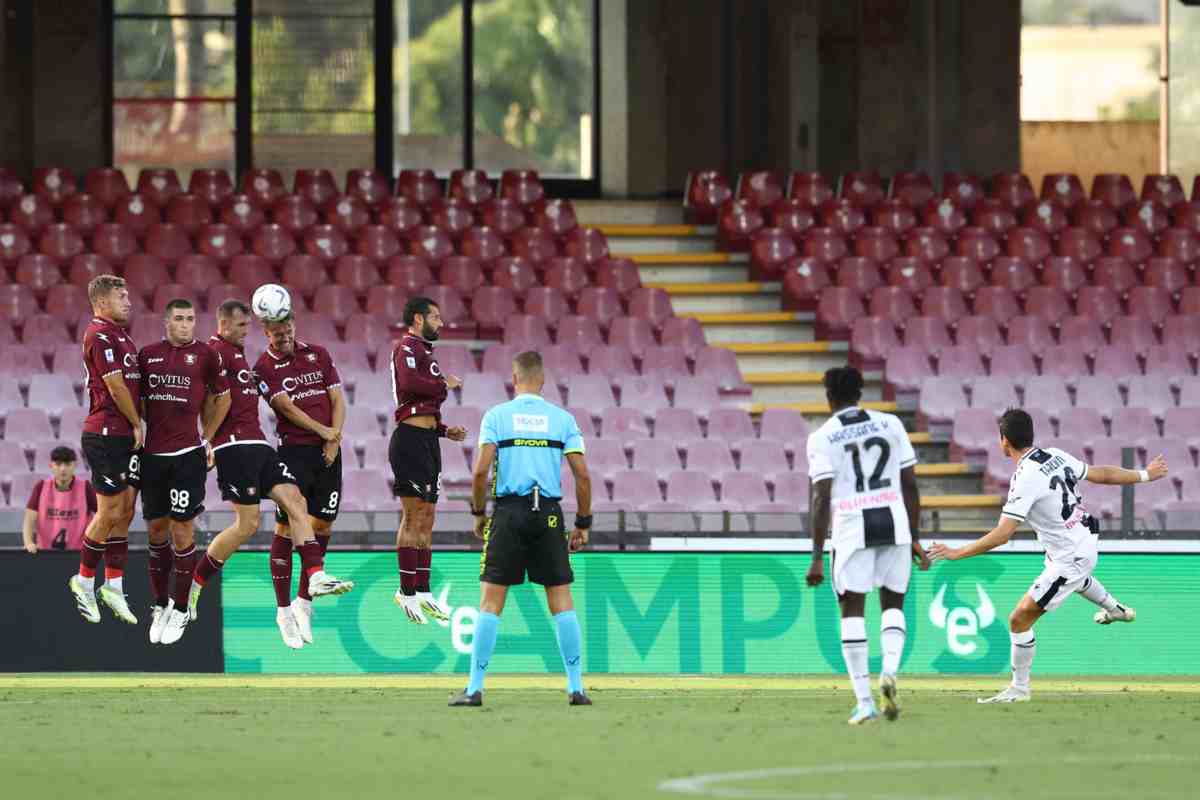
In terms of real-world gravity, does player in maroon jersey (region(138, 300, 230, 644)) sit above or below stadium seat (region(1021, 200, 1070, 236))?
below

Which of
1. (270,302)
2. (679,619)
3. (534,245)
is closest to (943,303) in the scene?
(534,245)

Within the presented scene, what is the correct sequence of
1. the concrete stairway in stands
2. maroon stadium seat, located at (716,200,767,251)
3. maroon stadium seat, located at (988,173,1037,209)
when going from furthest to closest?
maroon stadium seat, located at (988,173,1037,209) < maroon stadium seat, located at (716,200,767,251) < the concrete stairway in stands

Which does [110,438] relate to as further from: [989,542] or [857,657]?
[989,542]

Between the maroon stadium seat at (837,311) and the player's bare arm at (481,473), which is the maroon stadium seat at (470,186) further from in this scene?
the player's bare arm at (481,473)

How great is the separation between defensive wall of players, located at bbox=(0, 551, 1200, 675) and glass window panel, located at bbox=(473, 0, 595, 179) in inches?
558

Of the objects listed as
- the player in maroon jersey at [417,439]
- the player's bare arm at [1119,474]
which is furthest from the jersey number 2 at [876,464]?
the player in maroon jersey at [417,439]

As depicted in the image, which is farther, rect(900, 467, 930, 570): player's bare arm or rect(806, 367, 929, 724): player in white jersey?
rect(900, 467, 930, 570): player's bare arm

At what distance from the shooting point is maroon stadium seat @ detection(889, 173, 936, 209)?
2662 centimetres

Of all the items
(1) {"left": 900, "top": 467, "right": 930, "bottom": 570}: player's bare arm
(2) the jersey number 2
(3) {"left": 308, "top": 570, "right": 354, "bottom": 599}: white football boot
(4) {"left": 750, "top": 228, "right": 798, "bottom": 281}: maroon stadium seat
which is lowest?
(3) {"left": 308, "top": 570, "right": 354, "bottom": 599}: white football boot

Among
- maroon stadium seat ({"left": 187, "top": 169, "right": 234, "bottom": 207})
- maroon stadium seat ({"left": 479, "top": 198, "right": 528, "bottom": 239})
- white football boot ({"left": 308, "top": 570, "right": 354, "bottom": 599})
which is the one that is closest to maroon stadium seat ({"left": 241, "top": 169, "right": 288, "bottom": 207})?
maroon stadium seat ({"left": 187, "top": 169, "right": 234, "bottom": 207})

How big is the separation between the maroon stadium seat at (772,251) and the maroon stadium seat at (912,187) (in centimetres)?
251

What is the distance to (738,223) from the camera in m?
25.4

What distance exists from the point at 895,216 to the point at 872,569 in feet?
47.7

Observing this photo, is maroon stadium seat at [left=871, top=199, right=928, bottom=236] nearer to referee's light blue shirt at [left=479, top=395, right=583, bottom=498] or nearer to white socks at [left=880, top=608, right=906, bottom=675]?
referee's light blue shirt at [left=479, top=395, right=583, bottom=498]
